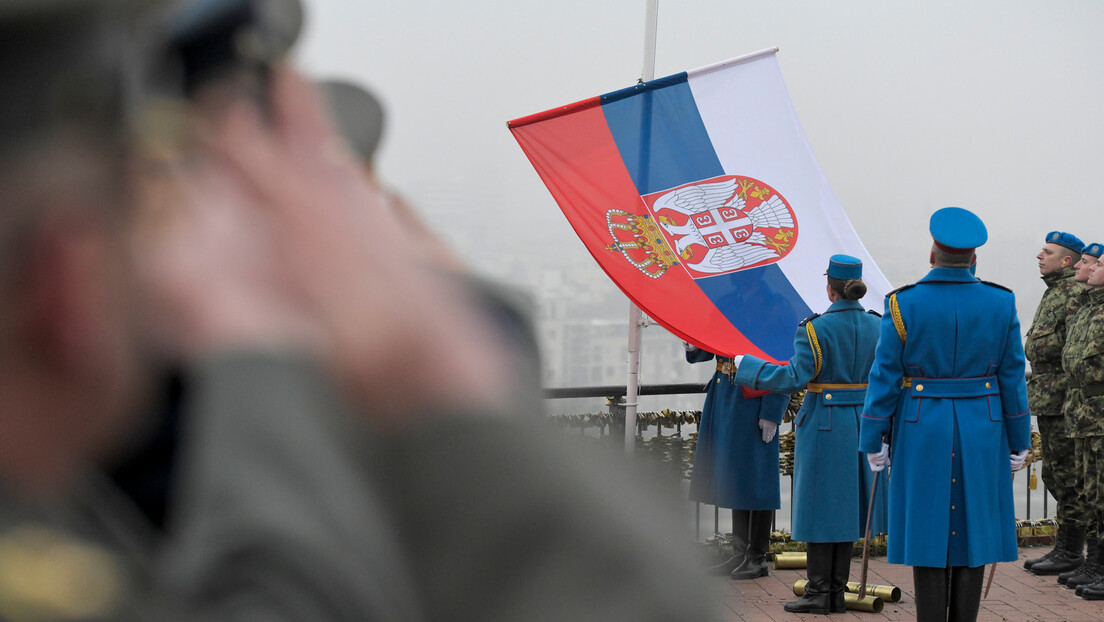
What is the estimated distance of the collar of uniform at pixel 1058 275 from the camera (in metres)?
6.12

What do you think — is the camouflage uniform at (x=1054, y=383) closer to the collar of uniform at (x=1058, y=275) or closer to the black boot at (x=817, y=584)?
the collar of uniform at (x=1058, y=275)

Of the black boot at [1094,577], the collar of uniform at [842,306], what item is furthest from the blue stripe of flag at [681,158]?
the black boot at [1094,577]

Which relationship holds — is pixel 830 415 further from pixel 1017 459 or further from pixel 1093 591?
pixel 1093 591

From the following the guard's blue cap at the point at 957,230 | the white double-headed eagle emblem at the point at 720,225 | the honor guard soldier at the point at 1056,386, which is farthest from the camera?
the honor guard soldier at the point at 1056,386

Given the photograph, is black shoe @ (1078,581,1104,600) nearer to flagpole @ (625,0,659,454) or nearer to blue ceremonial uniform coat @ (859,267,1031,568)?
blue ceremonial uniform coat @ (859,267,1031,568)

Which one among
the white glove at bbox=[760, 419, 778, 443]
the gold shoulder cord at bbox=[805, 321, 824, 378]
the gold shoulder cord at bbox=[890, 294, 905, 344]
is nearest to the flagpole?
the white glove at bbox=[760, 419, 778, 443]

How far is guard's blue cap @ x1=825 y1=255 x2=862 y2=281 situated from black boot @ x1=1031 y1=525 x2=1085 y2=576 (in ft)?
8.54

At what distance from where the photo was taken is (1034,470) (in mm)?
6973

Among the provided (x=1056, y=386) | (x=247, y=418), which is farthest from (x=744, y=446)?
(x=247, y=418)

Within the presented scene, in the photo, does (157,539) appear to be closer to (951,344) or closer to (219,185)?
(219,185)

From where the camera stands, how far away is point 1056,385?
6.08 meters

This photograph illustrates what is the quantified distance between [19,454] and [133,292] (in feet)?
0.18

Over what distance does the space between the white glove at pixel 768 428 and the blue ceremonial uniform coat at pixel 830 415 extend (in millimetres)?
473

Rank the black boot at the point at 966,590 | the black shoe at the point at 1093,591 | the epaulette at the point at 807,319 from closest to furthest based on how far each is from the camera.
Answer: the black boot at the point at 966,590
the epaulette at the point at 807,319
the black shoe at the point at 1093,591
